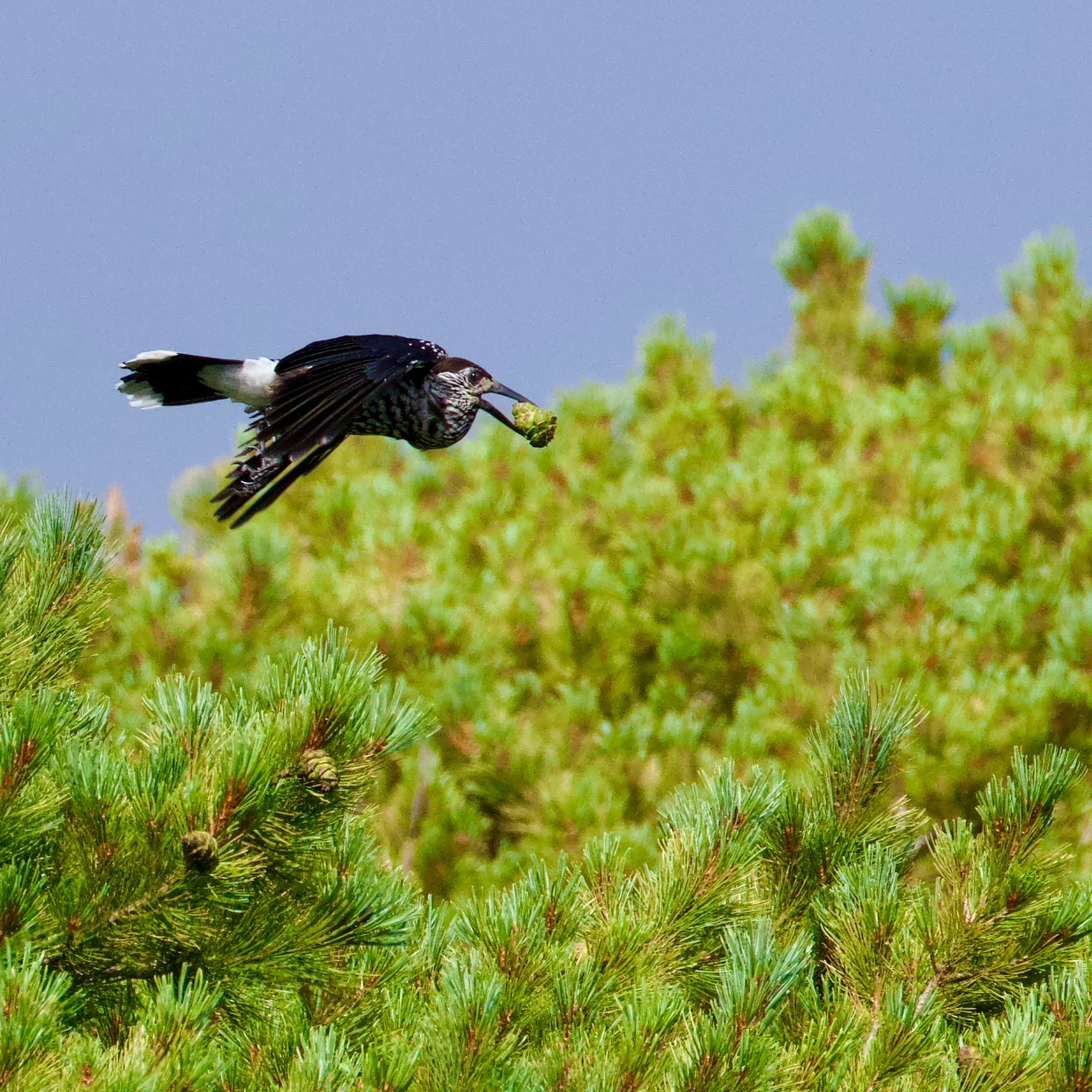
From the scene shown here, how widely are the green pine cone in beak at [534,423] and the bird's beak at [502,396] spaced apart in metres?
0.03

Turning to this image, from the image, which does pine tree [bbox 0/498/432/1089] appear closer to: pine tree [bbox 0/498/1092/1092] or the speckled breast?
pine tree [bbox 0/498/1092/1092]

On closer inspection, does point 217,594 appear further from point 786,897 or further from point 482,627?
point 786,897

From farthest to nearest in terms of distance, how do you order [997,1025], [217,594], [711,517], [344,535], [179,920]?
1. [344,535]
2. [711,517]
3. [217,594]
4. [997,1025]
5. [179,920]

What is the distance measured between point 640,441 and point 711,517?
74.5 inches

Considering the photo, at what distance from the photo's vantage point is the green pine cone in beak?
13.6 ft

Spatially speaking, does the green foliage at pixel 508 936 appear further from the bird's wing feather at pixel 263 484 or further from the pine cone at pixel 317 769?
the bird's wing feather at pixel 263 484

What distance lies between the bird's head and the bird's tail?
72 centimetres

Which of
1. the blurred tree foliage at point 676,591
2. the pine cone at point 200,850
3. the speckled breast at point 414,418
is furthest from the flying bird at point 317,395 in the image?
the blurred tree foliage at point 676,591

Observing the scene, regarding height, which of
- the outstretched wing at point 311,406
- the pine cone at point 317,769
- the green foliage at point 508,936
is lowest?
the green foliage at point 508,936

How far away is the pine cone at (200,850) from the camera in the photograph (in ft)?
8.81

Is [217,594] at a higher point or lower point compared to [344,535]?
lower

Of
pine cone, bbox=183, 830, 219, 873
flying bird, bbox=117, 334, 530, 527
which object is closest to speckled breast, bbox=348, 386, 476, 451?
flying bird, bbox=117, 334, 530, 527

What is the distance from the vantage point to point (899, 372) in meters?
12.7

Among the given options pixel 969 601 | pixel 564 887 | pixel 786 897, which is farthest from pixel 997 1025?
pixel 969 601
